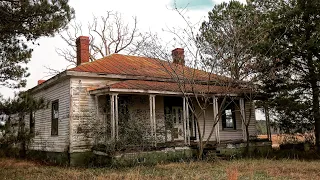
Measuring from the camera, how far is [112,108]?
13164 millimetres

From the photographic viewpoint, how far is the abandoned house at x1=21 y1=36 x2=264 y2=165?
529 inches

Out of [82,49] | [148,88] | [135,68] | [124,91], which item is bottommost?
[124,91]

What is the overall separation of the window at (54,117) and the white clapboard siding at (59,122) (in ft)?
0.70

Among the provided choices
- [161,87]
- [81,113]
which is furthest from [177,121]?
[81,113]

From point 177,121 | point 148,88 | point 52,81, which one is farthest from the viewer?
point 177,121

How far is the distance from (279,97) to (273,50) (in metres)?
2.23

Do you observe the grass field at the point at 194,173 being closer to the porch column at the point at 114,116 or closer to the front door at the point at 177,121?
the porch column at the point at 114,116

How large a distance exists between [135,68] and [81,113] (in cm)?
427

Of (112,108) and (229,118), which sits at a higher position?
(112,108)

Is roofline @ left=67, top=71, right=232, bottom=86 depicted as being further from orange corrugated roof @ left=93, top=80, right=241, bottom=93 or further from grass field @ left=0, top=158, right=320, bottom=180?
grass field @ left=0, top=158, right=320, bottom=180

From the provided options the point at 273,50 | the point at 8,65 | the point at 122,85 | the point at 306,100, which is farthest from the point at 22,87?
the point at 306,100

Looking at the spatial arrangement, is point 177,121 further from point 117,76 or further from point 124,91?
point 124,91

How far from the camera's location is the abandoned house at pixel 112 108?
13.4m

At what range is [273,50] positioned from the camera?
1515 centimetres
